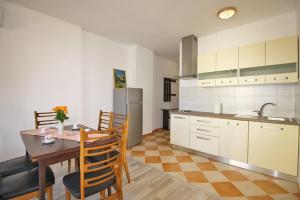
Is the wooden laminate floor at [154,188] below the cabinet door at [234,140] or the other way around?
below

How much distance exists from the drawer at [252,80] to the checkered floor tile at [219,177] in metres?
1.41

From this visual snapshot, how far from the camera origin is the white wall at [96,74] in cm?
304

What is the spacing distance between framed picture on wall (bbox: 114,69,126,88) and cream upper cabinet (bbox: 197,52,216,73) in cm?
188

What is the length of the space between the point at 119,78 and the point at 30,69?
70.5 inches

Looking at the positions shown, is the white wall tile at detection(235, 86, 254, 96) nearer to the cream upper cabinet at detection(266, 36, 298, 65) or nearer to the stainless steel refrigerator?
the cream upper cabinet at detection(266, 36, 298, 65)

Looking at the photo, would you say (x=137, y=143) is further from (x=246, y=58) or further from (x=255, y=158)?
(x=246, y=58)

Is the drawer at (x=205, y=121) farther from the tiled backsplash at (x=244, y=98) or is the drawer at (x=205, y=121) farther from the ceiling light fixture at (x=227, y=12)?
the ceiling light fixture at (x=227, y=12)

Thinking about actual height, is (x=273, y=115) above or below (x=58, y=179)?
above

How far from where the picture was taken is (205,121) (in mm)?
2635

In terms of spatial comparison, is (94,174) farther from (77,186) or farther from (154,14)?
(154,14)

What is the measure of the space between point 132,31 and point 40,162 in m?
2.72

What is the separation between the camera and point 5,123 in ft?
6.60

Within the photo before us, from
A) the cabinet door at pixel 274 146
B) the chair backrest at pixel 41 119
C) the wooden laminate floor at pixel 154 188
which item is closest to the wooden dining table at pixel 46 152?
the chair backrest at pixel 41 119

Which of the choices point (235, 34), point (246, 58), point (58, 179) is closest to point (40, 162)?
point (58, 179)
